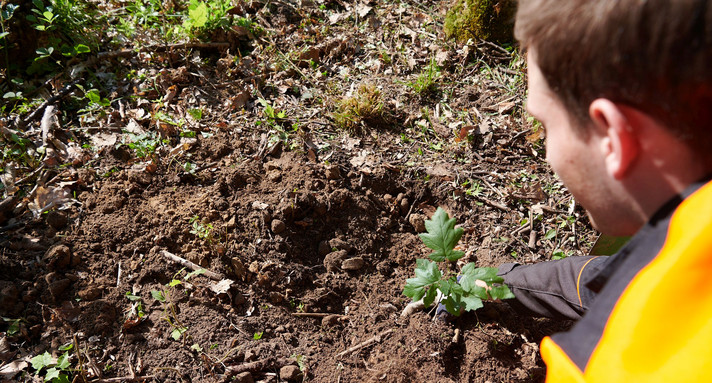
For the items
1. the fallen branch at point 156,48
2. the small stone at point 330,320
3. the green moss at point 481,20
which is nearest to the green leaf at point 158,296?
the small stone at point 330,320

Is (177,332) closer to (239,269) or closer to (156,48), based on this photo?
(239,269)

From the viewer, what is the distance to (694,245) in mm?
975

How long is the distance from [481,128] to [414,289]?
1.63 meters

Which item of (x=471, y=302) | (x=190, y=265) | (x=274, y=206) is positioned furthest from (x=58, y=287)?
(x=471, y=302)

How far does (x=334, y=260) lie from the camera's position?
279 cm

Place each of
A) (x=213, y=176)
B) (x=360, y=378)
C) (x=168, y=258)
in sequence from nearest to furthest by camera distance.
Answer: (x=360, y=378) < (x=168, y=258) < (x=213, y=176)

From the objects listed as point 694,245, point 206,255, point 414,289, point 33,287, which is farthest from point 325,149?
point 694,245

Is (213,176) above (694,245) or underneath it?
underneath

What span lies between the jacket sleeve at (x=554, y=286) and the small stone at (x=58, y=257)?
7.72 ft

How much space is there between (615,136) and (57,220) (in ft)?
9.26

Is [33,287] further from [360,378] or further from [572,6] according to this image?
[572,6]

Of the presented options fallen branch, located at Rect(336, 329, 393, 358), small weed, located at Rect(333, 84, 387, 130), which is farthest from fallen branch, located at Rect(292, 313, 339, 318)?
small weed, located at Rect(333, 84, 387, 130)

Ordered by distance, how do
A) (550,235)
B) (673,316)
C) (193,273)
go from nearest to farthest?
1. (673,316)
2. (193,273)
3. (550,235)

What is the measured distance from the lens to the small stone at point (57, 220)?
2.72 m
